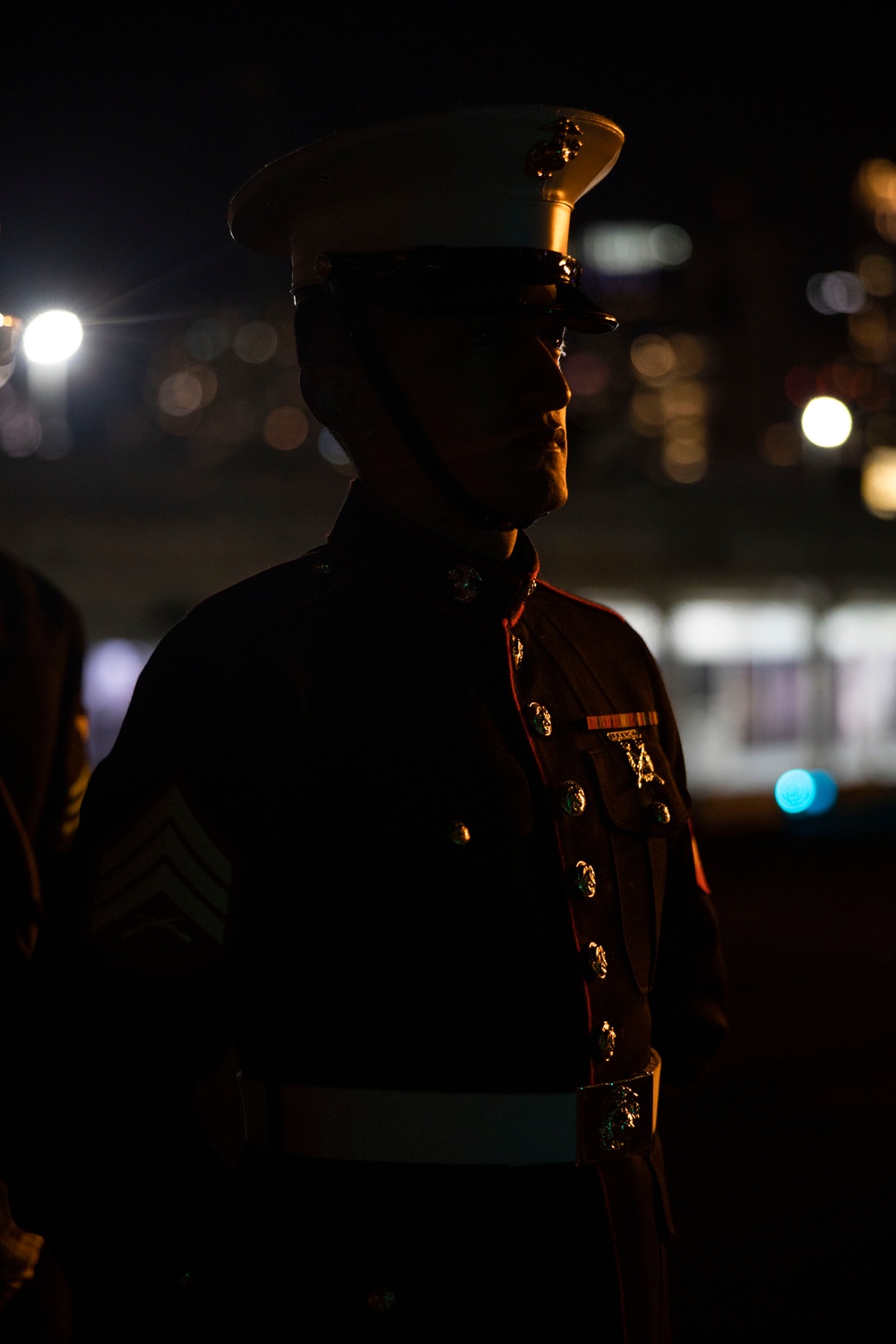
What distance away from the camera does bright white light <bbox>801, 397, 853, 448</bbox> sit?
1257 centimetres

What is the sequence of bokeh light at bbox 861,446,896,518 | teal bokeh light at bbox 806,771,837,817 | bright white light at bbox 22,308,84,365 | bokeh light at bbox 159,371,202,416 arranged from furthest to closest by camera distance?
bokeh light at bbox 159,371,202,416 < bokeh light at bbox 861,446,896,518 < teal bokeh light at bbox 806,771,837,817 < bright white light at bbox 22,308,84,365

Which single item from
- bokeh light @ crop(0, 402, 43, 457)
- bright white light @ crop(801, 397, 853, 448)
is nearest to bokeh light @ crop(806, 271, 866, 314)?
A: bright white light @ crop(801, 397, 853, 448)

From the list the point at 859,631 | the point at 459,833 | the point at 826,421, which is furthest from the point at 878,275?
the point at 459,833

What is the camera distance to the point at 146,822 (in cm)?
160

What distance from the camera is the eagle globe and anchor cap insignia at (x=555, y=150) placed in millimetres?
1704

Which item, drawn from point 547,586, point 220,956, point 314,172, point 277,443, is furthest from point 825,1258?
point 277,443

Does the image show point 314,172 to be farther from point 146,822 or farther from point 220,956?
point 220,956

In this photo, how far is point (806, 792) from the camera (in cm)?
1702

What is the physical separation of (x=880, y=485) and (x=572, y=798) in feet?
64.2

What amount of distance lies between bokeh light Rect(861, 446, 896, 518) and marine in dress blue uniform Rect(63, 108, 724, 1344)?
18648 mm

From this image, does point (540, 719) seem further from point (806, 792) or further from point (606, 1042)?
point (806, 792)

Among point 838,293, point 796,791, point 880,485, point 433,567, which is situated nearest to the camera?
point 433,567

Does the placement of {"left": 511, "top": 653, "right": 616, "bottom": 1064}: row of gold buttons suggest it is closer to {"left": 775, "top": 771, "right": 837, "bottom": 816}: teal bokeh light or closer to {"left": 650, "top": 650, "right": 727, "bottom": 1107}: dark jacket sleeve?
{"left": 650, "top": 650, "right": 727, "bottom": 1107}: dark jacket sleeve

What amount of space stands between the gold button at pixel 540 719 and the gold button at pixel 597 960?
0.90 ft
